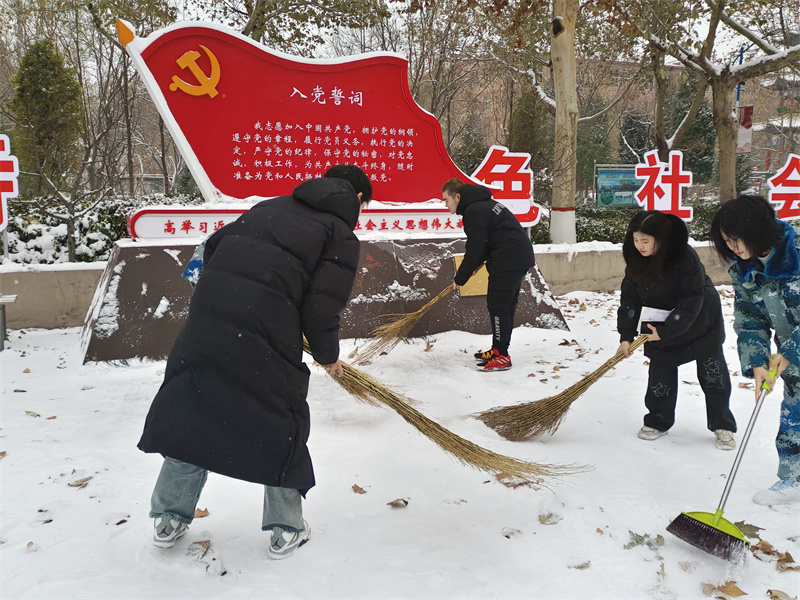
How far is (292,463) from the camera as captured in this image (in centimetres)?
203

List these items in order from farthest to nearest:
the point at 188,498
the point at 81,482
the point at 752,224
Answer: the point at 81,482 → the point at 752,224 → the point at 188,498

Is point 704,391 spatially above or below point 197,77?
below

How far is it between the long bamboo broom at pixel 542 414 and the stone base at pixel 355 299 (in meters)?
2.22

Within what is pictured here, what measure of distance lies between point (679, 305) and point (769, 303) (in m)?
0.59

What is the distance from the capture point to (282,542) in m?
2.23

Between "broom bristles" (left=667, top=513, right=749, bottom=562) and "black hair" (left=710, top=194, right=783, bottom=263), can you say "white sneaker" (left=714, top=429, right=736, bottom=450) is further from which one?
"black hair" (left=710, top=194, right=783, bottom=263)

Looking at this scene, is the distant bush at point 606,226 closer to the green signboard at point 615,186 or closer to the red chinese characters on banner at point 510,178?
the green signboard at point 615,186

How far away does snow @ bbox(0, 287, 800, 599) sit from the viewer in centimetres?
212

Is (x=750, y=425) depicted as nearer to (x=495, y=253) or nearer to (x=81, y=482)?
(x=495, y=253)

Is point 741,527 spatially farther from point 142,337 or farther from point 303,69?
point 303,69

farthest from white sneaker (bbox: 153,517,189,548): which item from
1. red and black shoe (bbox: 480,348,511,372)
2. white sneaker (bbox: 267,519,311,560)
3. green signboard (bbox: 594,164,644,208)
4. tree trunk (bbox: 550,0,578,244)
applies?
green signboard (bbox: 594,164,644,208)

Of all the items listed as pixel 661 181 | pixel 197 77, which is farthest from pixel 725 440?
pixel 661 181

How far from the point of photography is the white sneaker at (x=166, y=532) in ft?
7.31

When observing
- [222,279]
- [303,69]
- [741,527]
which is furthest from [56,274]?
[741,527]
